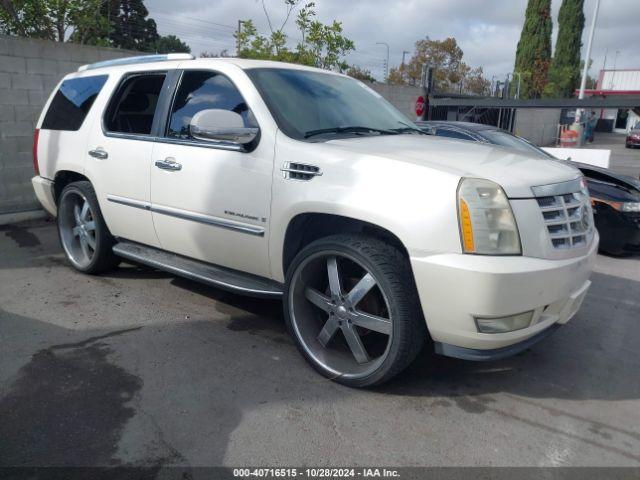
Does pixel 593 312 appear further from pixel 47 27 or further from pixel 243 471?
A: pixel 47 27

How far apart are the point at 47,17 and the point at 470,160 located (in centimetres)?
820

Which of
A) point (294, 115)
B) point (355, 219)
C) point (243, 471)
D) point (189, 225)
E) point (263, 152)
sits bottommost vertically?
point (243, 471)

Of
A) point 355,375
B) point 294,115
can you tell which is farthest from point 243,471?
point 294,115

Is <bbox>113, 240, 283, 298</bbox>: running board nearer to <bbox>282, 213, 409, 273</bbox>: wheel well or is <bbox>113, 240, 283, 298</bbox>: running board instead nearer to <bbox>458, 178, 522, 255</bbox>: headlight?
<bbox>282, 213, 409, 273</bbox>: wheel well

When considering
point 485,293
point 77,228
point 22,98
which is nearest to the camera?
point 485,293

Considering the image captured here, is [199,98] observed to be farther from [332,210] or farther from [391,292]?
[391,292]

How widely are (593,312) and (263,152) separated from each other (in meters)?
3.23

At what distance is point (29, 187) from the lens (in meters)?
7.45

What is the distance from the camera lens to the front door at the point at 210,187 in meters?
3.46

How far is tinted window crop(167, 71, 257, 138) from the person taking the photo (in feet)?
12.3

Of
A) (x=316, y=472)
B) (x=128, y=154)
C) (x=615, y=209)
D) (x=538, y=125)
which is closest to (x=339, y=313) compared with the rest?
(x=316, y=472)

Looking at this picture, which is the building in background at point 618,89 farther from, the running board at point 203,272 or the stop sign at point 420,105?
the running board at point 203,272

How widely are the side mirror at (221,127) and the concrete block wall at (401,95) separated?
11124 millimetres

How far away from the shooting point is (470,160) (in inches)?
120
